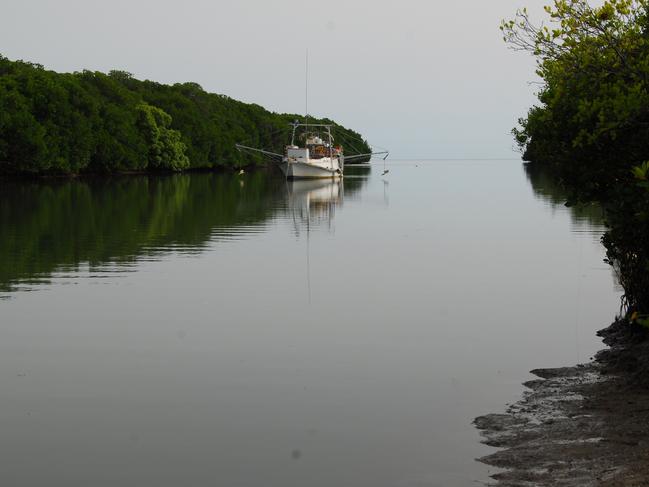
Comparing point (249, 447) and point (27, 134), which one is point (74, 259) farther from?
point (27, 134)

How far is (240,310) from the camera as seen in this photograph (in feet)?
67.3

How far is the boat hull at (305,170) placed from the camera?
114 m

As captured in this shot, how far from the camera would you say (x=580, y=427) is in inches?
447

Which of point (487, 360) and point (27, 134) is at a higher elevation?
point (27, 134)

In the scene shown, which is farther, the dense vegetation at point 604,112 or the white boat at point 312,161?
the white boat at point 312,161

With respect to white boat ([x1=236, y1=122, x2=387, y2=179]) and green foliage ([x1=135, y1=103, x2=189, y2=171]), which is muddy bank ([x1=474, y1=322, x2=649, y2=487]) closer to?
white boat ([x1=236, y1=122, x2=387, y2=179])

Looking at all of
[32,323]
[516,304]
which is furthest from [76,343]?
[516,304]

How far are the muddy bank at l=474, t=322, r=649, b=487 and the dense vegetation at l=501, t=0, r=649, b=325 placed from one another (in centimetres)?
101

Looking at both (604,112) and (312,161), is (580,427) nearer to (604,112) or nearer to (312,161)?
(604,112)

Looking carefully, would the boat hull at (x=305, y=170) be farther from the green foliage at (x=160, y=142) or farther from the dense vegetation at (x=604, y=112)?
the dense vegetation at (x=604, y=112)

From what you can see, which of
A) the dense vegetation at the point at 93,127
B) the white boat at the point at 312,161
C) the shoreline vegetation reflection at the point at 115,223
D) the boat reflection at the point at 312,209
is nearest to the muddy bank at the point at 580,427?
the shoreline vegetation reflection at the point at 115,223

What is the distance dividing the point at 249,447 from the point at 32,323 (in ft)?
28.6

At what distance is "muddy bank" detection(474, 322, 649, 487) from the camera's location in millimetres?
9602

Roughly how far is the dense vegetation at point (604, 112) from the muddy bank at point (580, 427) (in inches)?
39.7
